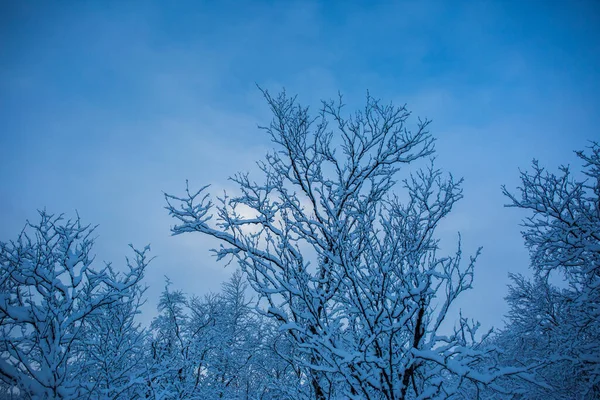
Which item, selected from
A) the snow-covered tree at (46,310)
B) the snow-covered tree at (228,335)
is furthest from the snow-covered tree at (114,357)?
the snow-covered tree at (228,335)

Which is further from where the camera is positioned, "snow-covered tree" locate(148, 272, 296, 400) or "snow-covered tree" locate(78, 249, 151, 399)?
"snow-covered tree" locate(148, 272, 296, 400)

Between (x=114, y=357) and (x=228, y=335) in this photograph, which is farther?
(x=228, y=335)

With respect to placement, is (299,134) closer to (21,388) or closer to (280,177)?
(280,177)

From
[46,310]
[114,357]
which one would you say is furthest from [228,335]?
[46,310]

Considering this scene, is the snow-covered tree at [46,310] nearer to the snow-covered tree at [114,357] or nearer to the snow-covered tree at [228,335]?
the snow-covered tree at [114,357]

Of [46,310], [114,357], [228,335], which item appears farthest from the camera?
[228,335]

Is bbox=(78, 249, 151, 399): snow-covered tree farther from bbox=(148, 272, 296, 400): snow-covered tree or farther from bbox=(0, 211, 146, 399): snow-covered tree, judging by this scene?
bbox=(148, 272, 296, 400): snow-covered tree

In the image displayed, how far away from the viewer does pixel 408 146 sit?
6371 millimetres

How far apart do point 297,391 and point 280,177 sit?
3457 mm

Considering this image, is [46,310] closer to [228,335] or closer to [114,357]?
[114,357]

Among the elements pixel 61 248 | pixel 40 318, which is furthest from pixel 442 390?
pixel 61 248

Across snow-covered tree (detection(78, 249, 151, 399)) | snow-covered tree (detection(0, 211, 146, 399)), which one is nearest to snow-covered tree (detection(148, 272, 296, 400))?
snow-covered tree (detection(78, 249, 151, 399))

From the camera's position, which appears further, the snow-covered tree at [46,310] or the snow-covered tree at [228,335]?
the snow-covered tree at [228,335]

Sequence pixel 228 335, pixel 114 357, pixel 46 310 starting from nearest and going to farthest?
1. pixel 46 310
2. pixel 114 357
3. pixel 228 335
